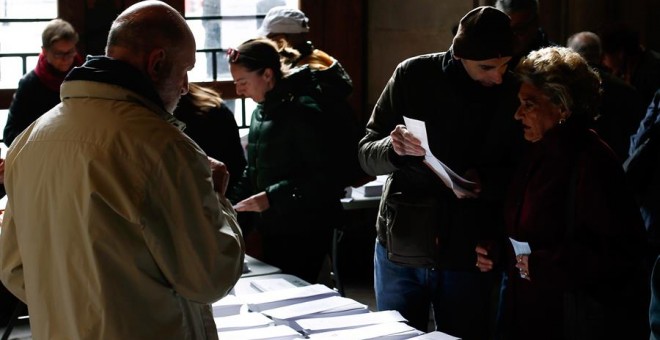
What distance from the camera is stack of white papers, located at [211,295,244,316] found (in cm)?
341

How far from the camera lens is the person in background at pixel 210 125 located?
14.6 feet

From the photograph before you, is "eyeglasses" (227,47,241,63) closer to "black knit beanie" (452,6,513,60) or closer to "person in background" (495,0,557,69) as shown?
"person in background" (495,0,557,69)

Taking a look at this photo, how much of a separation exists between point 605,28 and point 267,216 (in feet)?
10.4

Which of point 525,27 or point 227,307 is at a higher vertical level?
point 525,27

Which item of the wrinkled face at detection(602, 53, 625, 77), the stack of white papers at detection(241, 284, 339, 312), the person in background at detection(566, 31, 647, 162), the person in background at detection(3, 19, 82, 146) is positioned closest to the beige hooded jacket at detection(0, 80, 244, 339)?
the stack of white papers at detection(241, 284, 339, 312)

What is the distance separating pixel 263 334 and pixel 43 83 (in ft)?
10.7

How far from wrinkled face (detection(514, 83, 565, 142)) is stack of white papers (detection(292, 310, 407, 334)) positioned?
0.73 m

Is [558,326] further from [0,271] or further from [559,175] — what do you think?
[0,271]

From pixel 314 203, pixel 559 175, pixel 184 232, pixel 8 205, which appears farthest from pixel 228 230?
pixel 314 203

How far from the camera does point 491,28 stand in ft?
11.3

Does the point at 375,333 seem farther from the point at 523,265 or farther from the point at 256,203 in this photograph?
the point at 256,203

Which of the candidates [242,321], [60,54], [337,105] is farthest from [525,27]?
[60,54]

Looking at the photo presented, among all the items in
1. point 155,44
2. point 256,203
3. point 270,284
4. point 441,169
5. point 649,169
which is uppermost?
point 155,44

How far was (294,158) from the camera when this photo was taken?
4469 millimetres
